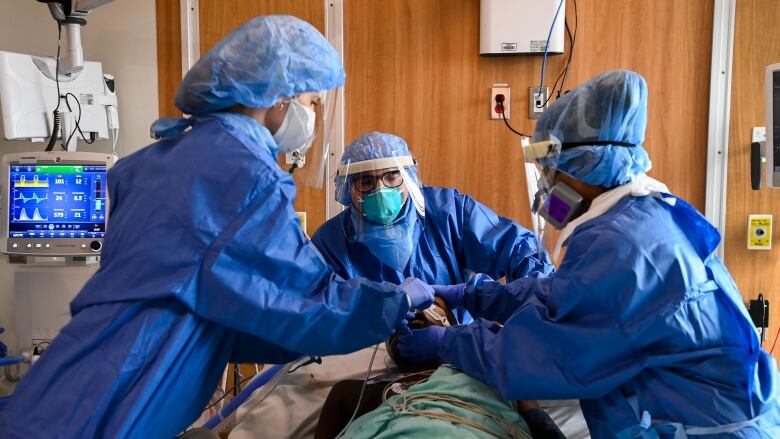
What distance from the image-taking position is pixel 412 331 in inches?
65.8

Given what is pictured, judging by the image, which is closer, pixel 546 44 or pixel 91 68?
pixel 546 44

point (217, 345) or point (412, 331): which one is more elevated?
point (217, 345)

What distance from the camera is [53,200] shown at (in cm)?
250

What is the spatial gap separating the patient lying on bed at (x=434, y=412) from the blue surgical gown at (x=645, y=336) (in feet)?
0.24

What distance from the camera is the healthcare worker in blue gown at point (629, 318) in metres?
1.12

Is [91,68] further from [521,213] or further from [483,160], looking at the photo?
[521,213]

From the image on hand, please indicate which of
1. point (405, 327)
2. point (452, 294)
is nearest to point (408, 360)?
point (405, 327)

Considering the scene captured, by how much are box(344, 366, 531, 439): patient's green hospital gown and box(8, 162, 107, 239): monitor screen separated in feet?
5.76

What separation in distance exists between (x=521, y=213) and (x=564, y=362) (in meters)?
1.66

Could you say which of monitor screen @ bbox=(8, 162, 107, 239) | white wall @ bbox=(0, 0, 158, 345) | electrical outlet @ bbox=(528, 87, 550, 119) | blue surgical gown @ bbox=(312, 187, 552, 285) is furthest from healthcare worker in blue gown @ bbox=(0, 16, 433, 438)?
white wall @ bbox=(0, 0, 158, 345)

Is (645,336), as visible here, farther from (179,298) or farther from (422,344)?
→ (179,298)

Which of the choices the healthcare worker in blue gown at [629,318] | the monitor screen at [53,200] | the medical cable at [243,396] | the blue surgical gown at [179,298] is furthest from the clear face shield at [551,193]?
the monitor screen at [53,200]

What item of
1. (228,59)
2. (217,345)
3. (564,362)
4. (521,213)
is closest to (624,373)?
(564,362)

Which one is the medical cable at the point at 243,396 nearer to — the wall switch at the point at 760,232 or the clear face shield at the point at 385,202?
the clear face shield at the point at 385,202
